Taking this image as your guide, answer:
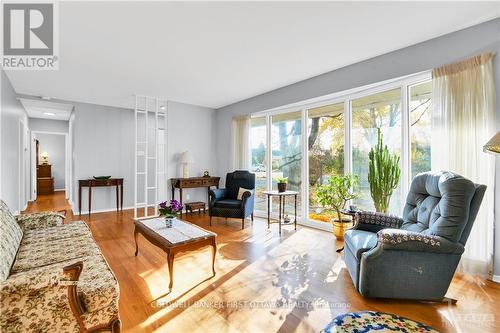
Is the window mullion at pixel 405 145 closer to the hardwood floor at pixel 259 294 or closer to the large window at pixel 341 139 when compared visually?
the large window at pixel 341 139

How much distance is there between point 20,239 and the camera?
2.37m

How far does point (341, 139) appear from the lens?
13.5 feet

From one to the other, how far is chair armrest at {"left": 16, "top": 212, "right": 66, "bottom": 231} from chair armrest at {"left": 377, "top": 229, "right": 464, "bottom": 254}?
3.46m

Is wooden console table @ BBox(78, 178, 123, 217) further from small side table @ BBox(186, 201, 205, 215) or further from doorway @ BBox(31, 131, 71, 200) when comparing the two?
doorway @ BBox(31, 131, 71, 200)

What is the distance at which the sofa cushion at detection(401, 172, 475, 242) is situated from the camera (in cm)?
196

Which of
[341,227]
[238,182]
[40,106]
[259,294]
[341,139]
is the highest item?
[40,106]

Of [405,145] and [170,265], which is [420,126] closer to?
[405,145]

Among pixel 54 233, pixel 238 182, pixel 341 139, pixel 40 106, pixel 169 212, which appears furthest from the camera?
pixel 40 106

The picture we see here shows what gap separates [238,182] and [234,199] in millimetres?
356

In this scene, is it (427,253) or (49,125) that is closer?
(427,253)

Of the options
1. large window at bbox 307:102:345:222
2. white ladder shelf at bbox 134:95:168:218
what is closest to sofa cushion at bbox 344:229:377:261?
large window at bbox 307:102:345:222

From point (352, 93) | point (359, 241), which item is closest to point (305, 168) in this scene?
point (352, 93)

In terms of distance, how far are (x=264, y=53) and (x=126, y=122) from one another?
4437mm

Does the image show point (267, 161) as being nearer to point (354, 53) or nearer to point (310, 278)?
point (354, 53)
